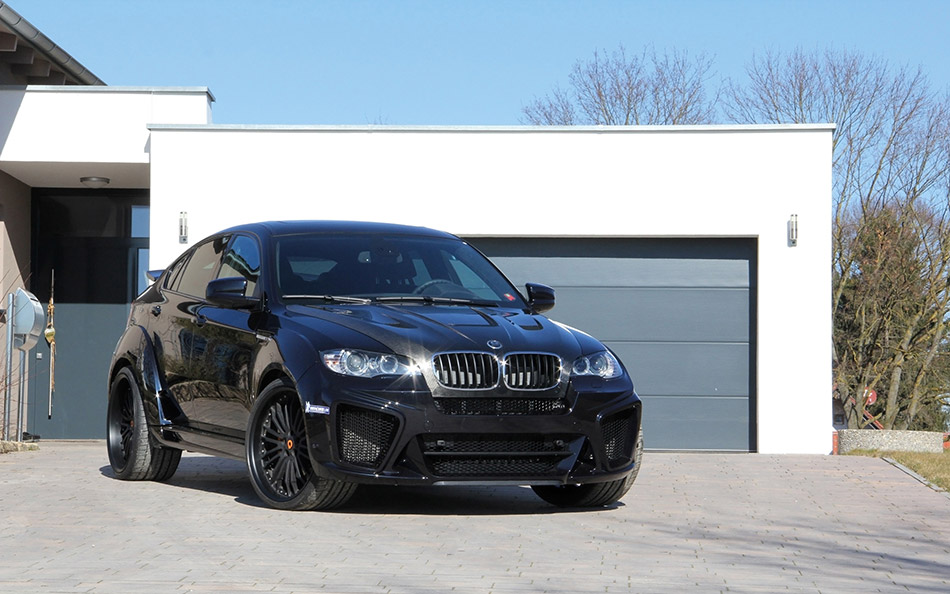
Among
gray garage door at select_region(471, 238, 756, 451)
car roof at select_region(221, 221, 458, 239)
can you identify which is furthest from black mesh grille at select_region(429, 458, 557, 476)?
gray garage door at select_region(471, 238, 756, 451)

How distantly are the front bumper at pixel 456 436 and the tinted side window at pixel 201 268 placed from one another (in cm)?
218

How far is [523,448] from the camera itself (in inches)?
275

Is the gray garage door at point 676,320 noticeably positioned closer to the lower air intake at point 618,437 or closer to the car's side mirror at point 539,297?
the car's side mirror at point 539,297

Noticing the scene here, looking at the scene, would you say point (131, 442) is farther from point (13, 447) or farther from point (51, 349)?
point (51, 349)

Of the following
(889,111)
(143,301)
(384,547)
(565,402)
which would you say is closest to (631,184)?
(143,301)

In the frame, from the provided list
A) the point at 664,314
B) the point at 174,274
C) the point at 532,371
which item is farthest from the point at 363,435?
the point at 664,314

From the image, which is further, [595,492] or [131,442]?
[131,442]

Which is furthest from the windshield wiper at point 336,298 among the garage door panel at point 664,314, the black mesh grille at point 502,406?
the garage door panel at point 664,314

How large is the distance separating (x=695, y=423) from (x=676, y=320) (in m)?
1.19

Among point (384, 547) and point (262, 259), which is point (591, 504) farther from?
point (262, 259)

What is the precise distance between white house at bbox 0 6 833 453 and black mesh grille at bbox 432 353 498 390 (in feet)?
27.1

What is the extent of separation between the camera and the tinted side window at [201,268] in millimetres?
8695

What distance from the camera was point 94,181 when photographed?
60.6 feet

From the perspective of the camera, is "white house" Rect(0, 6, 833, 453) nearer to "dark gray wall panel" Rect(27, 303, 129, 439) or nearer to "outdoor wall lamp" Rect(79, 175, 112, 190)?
"outdoor wall lamp" Rect(79, 175, 112, 190)
